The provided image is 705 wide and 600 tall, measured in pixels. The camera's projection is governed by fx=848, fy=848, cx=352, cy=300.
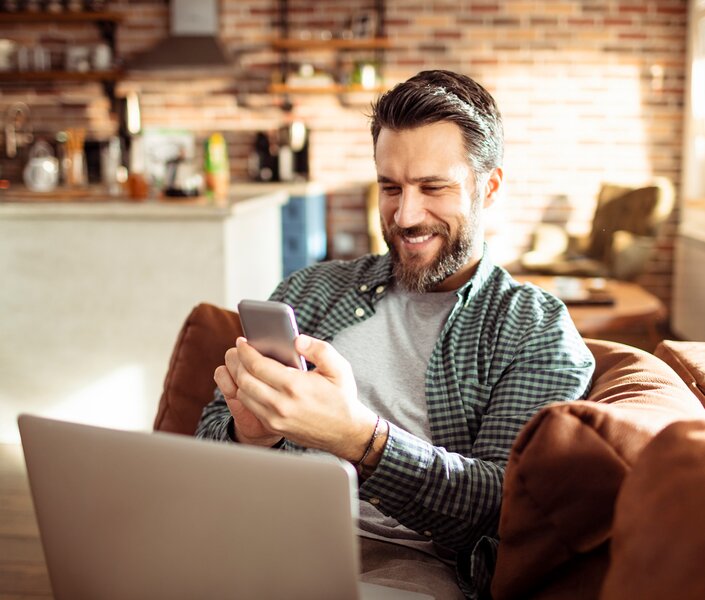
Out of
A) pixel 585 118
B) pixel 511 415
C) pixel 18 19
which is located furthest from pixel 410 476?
pixel 18 19

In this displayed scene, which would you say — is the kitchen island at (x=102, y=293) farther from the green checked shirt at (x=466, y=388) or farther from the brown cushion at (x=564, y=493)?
the brown cushion at (x=564, y=493)

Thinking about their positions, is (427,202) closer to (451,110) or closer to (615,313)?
(451,110)

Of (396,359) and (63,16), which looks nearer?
(396,359)

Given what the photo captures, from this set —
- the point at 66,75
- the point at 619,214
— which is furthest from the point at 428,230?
the point at 66,75

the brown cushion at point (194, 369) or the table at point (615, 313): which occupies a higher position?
the brown cushion at point (194, 369)

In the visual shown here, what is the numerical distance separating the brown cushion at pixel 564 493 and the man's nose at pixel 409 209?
0.59m

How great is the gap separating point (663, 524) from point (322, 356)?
0.43 meters

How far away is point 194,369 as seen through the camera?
5.36 ft

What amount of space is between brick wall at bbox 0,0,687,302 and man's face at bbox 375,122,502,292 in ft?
13.6

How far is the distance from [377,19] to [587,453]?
523 cm

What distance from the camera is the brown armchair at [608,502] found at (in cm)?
75

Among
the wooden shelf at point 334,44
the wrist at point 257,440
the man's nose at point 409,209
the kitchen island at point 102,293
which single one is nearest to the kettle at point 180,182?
the kitchen island at point 102,293

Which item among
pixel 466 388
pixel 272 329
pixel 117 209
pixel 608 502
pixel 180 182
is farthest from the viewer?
pixel 180 182

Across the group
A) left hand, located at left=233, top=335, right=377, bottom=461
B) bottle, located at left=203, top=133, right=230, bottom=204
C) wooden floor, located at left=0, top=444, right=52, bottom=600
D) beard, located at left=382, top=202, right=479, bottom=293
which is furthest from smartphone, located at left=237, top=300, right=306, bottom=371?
bottle, located at left=203, top=133, right=230, bottom=204
